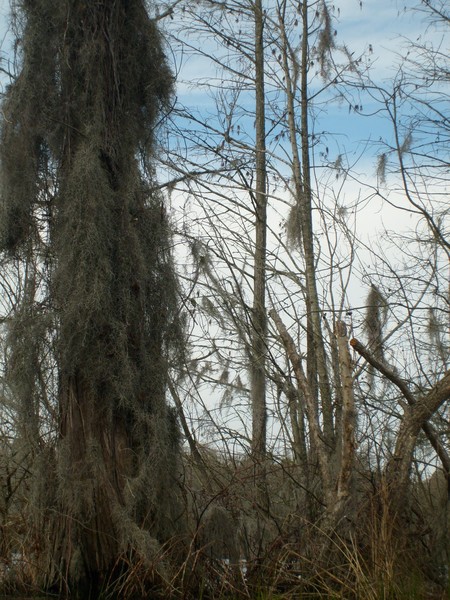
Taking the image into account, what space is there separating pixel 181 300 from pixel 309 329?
2948 mm

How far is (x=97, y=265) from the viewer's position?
16.1 feet

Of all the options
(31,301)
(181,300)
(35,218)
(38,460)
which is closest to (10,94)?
(35,218)

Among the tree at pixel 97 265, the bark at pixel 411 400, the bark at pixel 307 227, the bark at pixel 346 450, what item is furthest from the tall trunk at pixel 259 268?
the tree at pixel 97 265

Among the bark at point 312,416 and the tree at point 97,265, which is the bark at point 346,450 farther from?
the tree at point 97,265

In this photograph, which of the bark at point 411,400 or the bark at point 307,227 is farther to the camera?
the bark at point 307,227

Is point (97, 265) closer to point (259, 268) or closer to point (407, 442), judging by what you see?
point (407, 442)

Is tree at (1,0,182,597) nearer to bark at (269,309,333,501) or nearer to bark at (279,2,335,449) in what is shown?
bark at (269,309,333,501)

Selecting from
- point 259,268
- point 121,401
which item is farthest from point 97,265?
point 259,268

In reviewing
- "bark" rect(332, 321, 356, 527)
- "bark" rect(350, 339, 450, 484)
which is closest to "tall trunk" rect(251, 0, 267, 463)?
"bark" rect(332, 321, 356, 527)

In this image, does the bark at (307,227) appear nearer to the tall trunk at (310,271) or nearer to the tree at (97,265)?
the tall trunk at (310,271)

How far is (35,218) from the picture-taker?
16.9 ft

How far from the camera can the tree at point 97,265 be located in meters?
4.73

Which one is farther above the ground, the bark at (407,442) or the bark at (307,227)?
the bark at (307,227)

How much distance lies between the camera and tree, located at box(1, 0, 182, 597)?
473 centimetres
